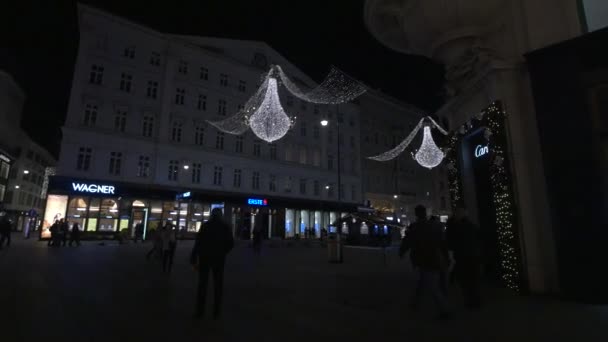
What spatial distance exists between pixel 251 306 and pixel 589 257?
6437 mm

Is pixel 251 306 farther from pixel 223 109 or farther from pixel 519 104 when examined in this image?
pixel 223 109

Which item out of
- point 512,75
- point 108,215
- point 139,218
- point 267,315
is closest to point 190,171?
point 139,218

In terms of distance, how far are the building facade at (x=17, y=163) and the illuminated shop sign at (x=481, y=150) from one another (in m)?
48.0

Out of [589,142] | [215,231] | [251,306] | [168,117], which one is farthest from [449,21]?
[168,117]

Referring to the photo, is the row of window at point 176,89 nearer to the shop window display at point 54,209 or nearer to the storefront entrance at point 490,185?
the shop window display at point 54,209

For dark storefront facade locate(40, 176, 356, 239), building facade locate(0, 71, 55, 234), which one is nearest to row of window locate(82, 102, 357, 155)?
dark storefront facade locate(40, 176, 356, 239)

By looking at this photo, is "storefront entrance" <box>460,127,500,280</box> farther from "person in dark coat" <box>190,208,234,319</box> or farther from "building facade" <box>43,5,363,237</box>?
"building facade" <box>43,5,363,237</box>

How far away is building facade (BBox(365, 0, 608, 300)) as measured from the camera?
24.6 feet

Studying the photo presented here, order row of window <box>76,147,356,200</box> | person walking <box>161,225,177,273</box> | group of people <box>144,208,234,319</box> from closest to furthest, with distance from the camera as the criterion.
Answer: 1. group of people <box>144,208,234,319</box>
2. person walking <box>161,225,177,273</box>
3. row of window <box>76,147,356,200</box>

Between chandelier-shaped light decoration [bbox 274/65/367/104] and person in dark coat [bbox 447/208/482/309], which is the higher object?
chandelier-shaped light decoration [bbox 274/65/367/104]

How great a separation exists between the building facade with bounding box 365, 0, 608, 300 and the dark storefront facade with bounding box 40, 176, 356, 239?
1745 cm

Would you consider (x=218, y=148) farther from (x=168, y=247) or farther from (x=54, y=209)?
(x=168, y=247)

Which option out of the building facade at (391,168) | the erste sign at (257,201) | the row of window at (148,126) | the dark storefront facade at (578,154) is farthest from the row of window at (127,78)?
the dark storefront facade at (578,154)

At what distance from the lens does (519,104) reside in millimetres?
8031
